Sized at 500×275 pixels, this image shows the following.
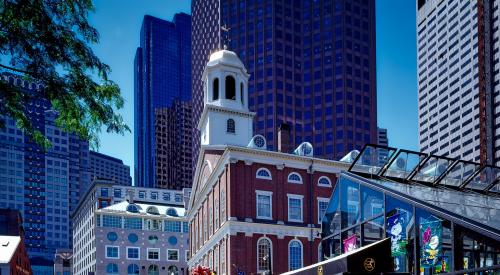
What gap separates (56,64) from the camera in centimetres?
1149

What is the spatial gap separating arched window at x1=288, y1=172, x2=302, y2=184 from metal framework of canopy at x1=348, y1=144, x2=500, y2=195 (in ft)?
111

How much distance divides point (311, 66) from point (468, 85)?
206 ft

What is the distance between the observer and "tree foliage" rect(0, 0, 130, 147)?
10.8 m

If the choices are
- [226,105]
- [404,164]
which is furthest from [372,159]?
[226,105]

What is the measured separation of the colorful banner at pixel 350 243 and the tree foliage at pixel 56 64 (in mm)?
12945

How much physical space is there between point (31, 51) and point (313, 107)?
129m

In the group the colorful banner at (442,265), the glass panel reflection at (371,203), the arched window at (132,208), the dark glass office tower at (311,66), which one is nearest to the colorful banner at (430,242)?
the colorful banner at (442,265)

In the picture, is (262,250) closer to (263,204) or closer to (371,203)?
(263,204)

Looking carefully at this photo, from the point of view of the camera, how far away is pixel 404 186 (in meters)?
22.2

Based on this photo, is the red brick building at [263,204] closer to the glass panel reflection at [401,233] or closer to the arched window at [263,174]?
the arched window at [263,174]

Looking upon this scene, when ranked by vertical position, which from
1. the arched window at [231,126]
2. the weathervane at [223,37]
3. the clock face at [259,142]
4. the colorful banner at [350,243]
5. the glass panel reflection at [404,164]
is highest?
the weathervane at [223,37]

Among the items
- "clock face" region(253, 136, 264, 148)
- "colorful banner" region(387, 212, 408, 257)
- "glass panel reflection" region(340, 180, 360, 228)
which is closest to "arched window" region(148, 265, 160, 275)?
"clock face" region(253, 136, 264, 148)

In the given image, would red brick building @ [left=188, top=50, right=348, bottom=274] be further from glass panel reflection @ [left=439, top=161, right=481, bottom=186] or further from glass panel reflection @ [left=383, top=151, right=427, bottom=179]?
glass panel reflection @ [left=383, top=151, right=427, bottom=179]

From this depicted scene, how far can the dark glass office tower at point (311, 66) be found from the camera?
443 feet
